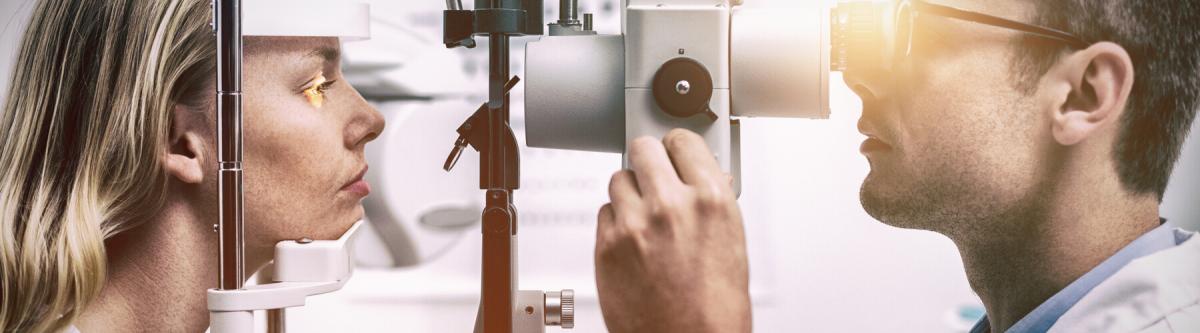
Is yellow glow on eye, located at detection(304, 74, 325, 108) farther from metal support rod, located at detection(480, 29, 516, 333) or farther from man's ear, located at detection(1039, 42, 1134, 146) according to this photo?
man's ear, located at detection(1039, 42, 1134, 146)

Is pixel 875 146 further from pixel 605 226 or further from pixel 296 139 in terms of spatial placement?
pixel 296 139

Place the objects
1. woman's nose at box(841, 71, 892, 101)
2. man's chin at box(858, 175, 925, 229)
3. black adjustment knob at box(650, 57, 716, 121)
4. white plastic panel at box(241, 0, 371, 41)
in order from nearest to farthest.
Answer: black adjustment knob at box(650, 57, 716, 121) < woman's nose at box(841, 71, 892, 101) < man's chin at box(858, 175, 925, 229) < white plastic panel at box(241, 0, 371, 41)

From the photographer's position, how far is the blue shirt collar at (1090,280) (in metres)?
0.92

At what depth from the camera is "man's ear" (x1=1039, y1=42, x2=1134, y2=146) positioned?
35.4 inches

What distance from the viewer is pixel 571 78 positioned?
83 centimetres

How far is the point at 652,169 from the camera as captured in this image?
637mm

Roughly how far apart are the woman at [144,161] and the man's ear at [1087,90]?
783mm

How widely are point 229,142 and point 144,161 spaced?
0.37 meters

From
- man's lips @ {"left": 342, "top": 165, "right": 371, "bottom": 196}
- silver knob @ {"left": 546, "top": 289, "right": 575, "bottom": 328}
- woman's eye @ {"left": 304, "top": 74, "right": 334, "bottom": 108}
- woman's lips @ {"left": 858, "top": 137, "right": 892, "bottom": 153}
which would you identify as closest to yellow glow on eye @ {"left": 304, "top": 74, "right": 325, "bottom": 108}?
woman's eye @ {"left": 304, "top": 74, "right": 334, "bottom": 108}

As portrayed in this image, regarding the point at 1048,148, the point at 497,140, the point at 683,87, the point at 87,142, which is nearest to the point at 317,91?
the point at 87,142

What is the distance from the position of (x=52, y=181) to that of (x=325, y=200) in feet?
1.10

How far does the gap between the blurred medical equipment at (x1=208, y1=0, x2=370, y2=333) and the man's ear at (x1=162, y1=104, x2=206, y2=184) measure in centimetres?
13

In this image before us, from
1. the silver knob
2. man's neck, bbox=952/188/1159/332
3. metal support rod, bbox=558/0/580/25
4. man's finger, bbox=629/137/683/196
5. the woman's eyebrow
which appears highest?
metal support rod, bbox=558/0/580/25

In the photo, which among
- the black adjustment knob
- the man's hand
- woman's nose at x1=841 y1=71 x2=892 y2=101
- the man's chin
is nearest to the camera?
the man's hand
